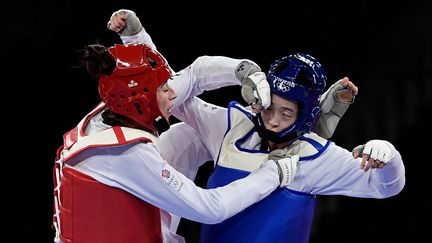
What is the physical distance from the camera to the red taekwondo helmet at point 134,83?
2.66 metres

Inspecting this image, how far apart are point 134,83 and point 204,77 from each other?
22.6 inches

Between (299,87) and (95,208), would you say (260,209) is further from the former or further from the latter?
(95,208)

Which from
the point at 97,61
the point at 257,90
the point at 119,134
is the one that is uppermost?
the point at 97,61

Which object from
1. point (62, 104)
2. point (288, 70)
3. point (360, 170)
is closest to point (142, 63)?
point (288, 70)

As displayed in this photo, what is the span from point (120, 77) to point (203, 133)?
698 millimetres

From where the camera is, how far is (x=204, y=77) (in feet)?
10.4

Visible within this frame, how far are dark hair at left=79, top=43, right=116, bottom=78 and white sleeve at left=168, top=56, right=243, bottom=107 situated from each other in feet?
1.59

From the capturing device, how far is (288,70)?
291 cm

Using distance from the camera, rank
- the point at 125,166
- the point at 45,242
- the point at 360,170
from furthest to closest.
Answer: the point at 45,242 < the point at 360,170 < the point at 125,166

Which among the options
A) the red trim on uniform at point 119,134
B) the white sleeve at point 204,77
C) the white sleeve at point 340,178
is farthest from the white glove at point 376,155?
the red trim on uniform at point 119,134

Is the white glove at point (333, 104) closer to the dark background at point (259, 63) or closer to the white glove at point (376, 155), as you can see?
the white glove at point (376, 155)

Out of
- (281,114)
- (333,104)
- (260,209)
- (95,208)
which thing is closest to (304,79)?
(281,114)

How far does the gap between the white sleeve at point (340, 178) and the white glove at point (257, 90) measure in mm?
289

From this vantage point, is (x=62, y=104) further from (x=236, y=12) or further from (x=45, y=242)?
(x=236, y=12)
